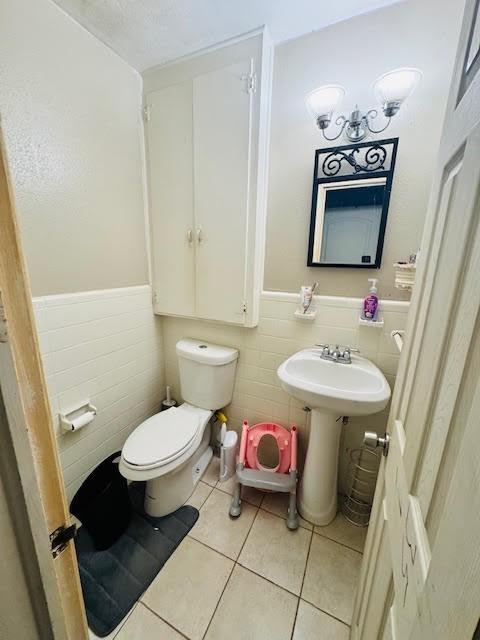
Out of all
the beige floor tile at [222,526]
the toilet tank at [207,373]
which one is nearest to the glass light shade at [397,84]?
the toilet tank at [207,373]

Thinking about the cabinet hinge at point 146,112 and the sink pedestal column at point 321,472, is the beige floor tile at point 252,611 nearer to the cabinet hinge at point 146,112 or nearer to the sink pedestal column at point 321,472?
the sink pedestal column at point 321,472

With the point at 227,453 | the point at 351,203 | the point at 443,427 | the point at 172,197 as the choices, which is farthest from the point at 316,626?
the point at 172,197

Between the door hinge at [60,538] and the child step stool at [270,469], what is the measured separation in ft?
3.49

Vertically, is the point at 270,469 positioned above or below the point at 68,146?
below

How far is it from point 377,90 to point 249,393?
5.32 feet

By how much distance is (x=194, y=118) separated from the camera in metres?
1.33

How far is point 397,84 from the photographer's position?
100 cm

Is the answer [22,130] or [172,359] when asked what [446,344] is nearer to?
[22,130]

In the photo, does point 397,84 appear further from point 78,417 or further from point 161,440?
point 78,417

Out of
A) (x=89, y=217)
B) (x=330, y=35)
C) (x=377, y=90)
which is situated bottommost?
(x=89, y=217)

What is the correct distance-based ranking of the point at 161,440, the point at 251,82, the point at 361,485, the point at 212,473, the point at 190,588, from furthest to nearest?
the point at 212,473 < the point at 361,485 < the point at 161,440 < the point at 251,82 < the point at 190,588

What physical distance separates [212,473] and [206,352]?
0.82 metres

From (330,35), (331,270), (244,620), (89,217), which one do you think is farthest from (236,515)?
(330,35)

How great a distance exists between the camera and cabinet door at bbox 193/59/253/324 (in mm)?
1237
